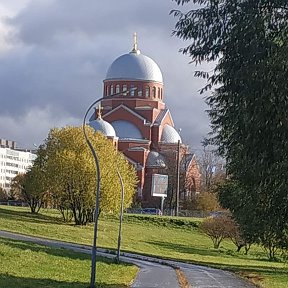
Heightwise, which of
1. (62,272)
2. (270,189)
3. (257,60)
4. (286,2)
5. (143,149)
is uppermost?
(143,149)

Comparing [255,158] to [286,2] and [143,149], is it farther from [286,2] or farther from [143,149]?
[143,149]

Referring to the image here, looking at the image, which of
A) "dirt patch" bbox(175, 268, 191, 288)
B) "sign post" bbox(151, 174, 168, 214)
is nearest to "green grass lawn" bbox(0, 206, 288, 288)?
"dirt patch" bbox(175, 268, 191, 288)

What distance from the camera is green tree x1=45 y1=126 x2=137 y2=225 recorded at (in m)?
67.4

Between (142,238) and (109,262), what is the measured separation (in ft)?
99.6

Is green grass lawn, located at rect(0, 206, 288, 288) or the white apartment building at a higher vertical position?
the white apartment building

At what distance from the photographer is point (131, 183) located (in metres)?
75.6

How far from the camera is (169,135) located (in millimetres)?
117375

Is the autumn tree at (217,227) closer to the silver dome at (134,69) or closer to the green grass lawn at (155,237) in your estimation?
the green grass lawn at (155,237)

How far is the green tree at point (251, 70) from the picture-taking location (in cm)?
1517

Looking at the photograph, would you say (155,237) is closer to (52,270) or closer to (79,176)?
(79,176)

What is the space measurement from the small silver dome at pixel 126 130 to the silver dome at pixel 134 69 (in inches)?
287

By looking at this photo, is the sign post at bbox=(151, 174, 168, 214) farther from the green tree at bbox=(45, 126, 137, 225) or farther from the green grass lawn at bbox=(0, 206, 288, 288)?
the green tree at bbox=(45, 126, 137, 225)

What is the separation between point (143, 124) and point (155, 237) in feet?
145

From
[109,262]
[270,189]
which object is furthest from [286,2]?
[109,262]
